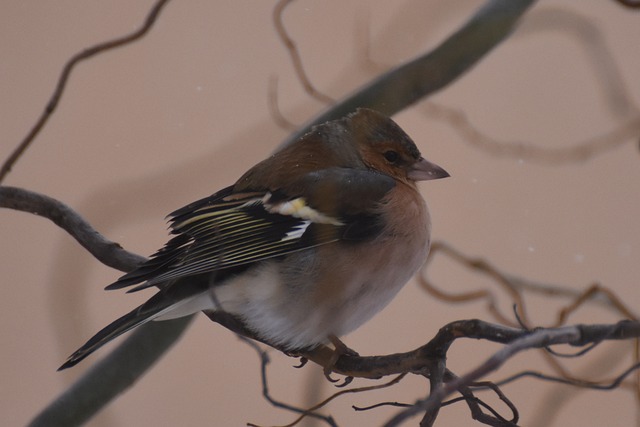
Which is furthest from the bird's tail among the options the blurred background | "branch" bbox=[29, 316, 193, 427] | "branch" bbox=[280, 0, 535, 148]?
the blurred background

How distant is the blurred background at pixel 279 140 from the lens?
2.37 meters

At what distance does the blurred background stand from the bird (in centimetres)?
53

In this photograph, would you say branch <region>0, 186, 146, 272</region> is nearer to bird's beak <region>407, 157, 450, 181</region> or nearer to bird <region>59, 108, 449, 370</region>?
bird <region>59, 108, 449, 370</region>

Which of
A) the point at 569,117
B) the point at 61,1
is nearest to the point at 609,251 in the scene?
the point at 569,117

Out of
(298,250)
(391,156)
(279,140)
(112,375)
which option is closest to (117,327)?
(112,375)

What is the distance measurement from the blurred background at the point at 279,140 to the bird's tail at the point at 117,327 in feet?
2.39

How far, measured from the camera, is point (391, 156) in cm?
180

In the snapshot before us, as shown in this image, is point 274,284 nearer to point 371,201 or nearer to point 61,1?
point 371,201

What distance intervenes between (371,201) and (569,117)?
117 centimetres

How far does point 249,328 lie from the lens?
159 cm

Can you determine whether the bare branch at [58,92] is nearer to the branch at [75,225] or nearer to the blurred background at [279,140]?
the branch at [75,225]

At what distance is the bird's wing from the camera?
1476 mm

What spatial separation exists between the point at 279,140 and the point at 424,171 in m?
0.45

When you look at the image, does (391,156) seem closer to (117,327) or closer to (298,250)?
(298,250)
